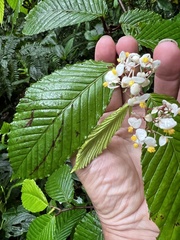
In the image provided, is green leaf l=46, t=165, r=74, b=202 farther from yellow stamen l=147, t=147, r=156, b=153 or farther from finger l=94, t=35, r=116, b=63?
yellow stamen l=147, t=147, r=156, b=153

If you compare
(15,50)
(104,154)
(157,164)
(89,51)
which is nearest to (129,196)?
(104,154)

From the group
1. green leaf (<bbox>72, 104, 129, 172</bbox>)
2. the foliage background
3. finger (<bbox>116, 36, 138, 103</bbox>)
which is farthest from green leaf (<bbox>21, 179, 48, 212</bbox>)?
finger (<bbox>116, 36, 138, 103</bbox>)

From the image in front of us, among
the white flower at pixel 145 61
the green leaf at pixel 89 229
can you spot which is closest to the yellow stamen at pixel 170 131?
the white flower at pixel 145 61

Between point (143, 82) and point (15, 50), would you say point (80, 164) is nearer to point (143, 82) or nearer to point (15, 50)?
point (143, 82)

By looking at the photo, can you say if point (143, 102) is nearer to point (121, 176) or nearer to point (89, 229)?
point (121, 176)

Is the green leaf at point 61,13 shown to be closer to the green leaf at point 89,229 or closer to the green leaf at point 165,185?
the green leaf at point 165,185

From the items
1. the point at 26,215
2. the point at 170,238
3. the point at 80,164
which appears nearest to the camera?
the point at 170,238
